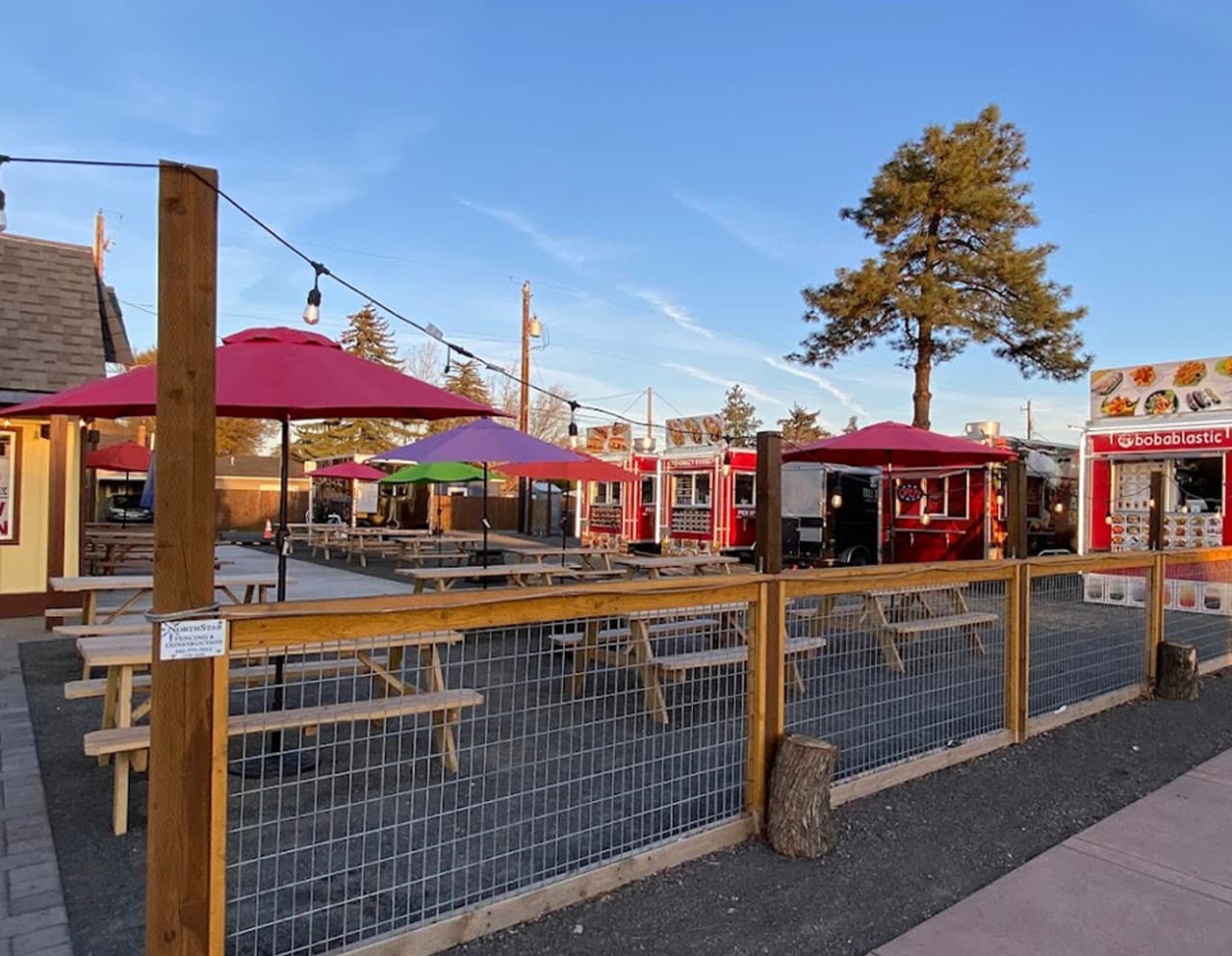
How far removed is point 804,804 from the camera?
11.9ft

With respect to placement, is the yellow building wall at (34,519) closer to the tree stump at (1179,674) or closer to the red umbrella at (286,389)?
the red umbrella at (286,389)

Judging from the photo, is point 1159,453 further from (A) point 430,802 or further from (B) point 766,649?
(A) point 430,802

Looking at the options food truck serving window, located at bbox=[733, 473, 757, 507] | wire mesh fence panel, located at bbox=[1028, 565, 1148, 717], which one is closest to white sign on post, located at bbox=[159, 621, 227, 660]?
wire mesh fence panel, located at bbox=[1028, 565, 1148, 717]

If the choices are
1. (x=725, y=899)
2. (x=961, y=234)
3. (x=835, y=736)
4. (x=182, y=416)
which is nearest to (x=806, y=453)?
(x=835, y=736)

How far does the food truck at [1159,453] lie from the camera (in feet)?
36.9

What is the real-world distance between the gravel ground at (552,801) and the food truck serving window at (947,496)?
7715mm

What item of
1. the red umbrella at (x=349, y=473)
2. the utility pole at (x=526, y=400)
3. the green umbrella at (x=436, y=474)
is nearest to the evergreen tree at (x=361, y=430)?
the utility pole at (x=526, y=400)

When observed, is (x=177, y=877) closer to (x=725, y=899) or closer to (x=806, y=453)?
(x=725, y=899)

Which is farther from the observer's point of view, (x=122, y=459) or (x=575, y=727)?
(x=122, y=459)

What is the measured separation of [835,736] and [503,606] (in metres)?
3.00

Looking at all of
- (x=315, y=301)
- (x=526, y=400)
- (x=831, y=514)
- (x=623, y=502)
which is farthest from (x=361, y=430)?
(x=315, y=301)

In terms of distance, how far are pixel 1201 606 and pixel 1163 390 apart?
3866 millimetres

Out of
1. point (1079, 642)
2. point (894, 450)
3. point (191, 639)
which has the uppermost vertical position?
point (894, 450)

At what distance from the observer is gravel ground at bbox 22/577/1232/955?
10.0 feet
